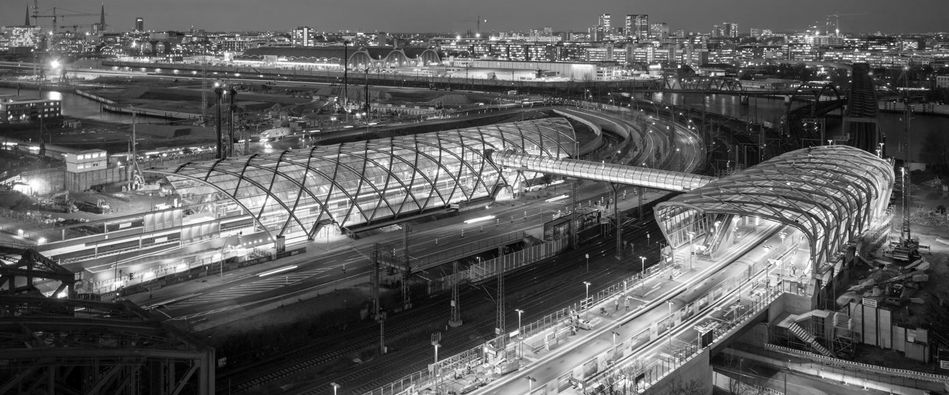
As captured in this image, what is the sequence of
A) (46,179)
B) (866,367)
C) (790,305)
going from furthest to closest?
(46,179)
(790,305)
(866,367)

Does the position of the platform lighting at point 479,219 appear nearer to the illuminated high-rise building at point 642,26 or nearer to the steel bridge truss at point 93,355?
the steel bridge truss at point 93,355

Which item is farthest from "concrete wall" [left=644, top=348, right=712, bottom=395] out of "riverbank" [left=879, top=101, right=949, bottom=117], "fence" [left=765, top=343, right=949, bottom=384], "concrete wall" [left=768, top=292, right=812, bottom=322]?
"riverbank" [left=879, top=101, right=949, bottom=117]

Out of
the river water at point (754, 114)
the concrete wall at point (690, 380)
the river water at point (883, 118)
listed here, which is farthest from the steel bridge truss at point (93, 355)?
the river water at point (754, 114)

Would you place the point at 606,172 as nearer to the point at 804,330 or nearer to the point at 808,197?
the point at 808,197

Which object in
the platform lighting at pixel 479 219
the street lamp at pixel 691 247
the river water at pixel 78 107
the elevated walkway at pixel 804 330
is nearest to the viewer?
the elevated walkway at pixel 804 330

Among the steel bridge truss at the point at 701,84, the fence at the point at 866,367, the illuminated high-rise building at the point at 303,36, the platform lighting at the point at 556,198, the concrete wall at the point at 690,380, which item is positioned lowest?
the fence at the point at 866,367

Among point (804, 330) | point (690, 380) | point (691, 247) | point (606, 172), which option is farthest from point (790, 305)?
point (606, 172)

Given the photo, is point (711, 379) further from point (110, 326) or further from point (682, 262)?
point (110, 326)
